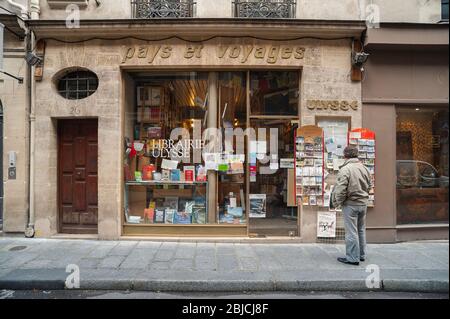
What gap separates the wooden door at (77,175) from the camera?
25.2 ft

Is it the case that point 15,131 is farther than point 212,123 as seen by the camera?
No

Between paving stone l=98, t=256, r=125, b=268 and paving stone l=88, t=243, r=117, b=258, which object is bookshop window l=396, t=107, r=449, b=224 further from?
paving stone l=88, t=243, r=117, b=258

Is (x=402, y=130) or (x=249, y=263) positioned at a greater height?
(x=402, y=130)

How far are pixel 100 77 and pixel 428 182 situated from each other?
766 cm

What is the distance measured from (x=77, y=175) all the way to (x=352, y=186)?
6.09m

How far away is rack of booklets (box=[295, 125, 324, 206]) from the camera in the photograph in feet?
23.8

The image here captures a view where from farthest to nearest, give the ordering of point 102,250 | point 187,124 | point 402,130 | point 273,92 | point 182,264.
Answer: point 187,124 → point 273,92 → point 402,130 → point 102,250 → point 182,264

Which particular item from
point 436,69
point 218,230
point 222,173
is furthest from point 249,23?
point 218,230

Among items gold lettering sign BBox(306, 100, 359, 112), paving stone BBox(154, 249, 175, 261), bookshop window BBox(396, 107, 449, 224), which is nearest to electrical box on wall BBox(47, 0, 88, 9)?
gold lettering sign BBox(306, 100, 359, 112)

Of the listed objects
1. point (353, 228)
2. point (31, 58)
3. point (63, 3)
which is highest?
point (63, 3)

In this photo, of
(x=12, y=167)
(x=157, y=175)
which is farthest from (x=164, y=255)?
(x=12, y=167)

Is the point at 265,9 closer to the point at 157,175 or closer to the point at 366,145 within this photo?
the point at 366,145

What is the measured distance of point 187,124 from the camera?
766 centimetres

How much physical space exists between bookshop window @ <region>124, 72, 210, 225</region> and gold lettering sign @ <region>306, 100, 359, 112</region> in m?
2.43
